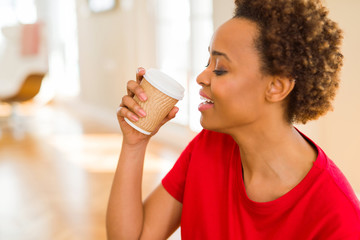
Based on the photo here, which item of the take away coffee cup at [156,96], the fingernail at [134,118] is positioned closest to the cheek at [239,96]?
the take away coffee cup at [156,96]

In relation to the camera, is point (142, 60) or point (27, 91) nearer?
point (142, 60)

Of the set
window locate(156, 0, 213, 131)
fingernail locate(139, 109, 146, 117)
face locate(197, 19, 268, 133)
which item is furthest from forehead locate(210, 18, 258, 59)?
window locate(156, 0, 213, 131)

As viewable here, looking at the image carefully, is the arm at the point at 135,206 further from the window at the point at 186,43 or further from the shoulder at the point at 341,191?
the window at the point at 186,43

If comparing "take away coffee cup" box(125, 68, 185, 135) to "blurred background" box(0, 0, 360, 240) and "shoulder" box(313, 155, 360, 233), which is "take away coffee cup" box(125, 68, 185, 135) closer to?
"shoulder" box(313, 155, 360, 233)

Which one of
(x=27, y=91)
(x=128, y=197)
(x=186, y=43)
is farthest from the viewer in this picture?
(x=27, y=91)

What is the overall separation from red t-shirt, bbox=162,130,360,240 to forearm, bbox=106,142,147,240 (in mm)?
93

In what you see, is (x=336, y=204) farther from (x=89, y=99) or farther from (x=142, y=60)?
(x=89, y=99)

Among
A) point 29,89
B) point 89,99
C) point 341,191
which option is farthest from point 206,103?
point 89,99

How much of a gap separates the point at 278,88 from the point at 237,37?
0.48 ft

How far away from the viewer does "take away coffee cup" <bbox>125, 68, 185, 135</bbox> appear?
913mm

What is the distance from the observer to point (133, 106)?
951 millimetres

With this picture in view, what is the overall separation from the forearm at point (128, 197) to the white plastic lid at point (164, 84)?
0.24m

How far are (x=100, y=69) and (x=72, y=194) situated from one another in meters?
2.99

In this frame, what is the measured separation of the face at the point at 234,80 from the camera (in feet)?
2.83
